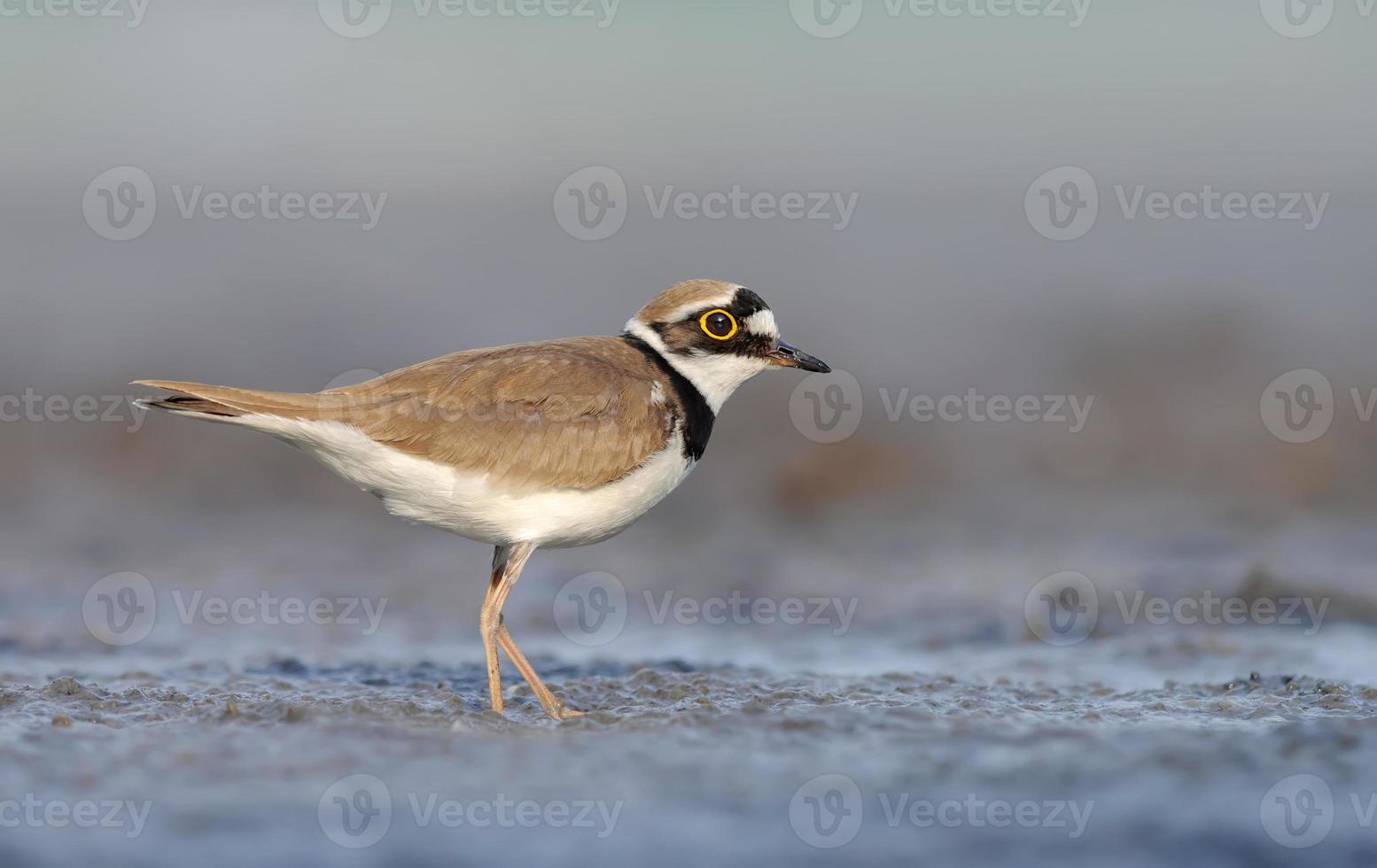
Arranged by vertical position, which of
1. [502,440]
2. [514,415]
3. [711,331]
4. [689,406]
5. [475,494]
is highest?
[711,331]

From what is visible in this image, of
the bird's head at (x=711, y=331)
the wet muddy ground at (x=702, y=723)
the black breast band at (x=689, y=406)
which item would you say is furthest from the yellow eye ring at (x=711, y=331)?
the wet muddy ground at (x=702, y=723)

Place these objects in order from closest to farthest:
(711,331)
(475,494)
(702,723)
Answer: (702,723), (475,494), (711,331)

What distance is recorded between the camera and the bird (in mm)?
6344

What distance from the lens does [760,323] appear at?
722 cm

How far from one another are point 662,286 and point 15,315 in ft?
23.1

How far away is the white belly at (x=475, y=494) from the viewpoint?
6.37m

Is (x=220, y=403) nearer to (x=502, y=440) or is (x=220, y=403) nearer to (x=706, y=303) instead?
(x=502, y=440)

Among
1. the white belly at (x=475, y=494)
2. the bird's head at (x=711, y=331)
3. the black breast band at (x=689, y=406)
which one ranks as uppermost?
the bird's head at (x=711, y=331)

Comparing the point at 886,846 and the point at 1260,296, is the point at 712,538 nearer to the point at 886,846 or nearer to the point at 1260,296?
the point at 886,846

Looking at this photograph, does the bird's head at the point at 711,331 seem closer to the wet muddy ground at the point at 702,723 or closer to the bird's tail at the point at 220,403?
the wet muddy ground at the point at 702,723

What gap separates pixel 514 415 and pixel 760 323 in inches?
57.8

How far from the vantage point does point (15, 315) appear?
14.7 m

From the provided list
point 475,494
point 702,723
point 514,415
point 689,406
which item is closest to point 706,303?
point 689,406

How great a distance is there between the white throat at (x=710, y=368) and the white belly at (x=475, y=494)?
0.52 meters
